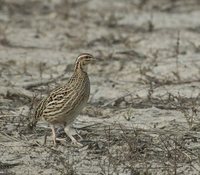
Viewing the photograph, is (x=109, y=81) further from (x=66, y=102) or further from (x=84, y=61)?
(x=66, y=102)

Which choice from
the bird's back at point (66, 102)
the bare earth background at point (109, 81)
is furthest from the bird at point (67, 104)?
the bare earth background at point (109, 81)

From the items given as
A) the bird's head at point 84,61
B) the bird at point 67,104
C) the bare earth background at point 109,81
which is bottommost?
the bare earth background at point 109,81

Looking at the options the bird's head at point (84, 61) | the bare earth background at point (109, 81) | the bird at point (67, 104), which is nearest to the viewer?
the bare earth background at point (109, 81)

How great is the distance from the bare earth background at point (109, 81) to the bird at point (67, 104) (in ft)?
0.72

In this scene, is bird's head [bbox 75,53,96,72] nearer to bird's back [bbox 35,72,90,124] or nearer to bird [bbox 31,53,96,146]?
bird [bbox 31,53,96,146]

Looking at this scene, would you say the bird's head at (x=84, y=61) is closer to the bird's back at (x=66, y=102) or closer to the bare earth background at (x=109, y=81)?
the bird's back at (x=66, y=102)

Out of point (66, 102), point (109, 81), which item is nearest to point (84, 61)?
point (66, 102)

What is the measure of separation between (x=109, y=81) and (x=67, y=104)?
3.55 meters

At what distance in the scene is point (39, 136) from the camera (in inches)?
335

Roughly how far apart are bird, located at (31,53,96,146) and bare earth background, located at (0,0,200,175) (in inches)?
8.7

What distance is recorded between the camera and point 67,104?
802 centimetres

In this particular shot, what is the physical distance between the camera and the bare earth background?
7699 mm

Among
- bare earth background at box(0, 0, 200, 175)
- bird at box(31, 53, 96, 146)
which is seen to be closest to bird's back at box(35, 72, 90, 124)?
Result: bird at box(31, 53, 96, 146)

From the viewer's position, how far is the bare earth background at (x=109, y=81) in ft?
25.3
